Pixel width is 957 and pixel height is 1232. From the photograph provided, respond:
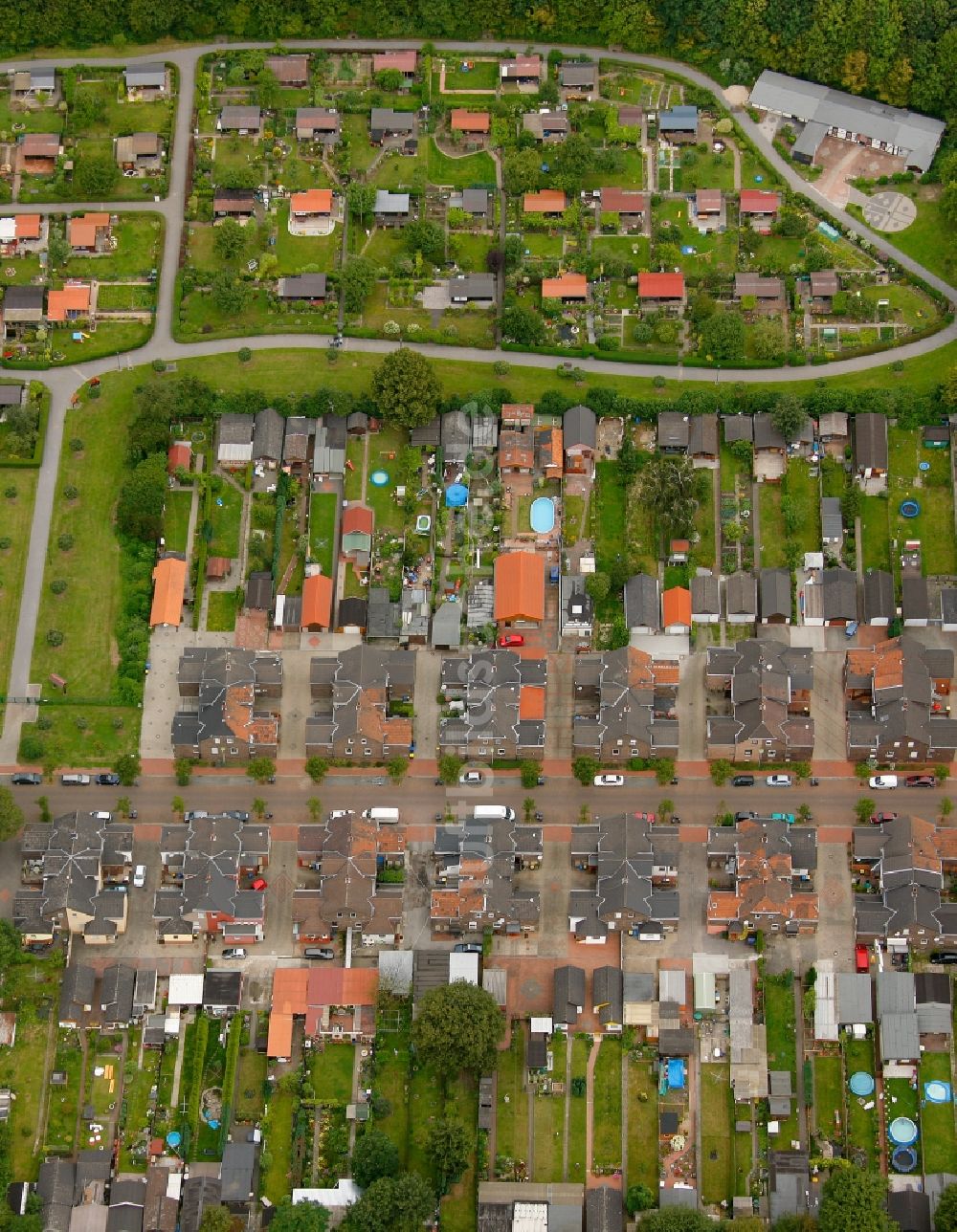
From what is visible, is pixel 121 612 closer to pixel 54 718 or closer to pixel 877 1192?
pixel 54 718

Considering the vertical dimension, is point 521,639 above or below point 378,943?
above

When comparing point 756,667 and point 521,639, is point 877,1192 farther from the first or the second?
point 521,639

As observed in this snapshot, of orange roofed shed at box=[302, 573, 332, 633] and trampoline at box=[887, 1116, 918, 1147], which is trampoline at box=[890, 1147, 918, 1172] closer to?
trampoline at box=[887, 1116, 918, 1147]

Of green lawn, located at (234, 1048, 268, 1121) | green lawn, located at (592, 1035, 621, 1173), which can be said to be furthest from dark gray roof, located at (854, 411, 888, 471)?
green lawn, located at (234, 1048, 268, 1121)

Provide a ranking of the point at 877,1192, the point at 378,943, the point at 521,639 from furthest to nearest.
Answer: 1. the point at 521,639
2. the point at 378,943
3. the point at 877,1192

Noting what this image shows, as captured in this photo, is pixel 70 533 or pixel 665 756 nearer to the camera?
pixel 665 756

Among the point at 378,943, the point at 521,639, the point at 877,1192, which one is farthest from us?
the point at 521,639

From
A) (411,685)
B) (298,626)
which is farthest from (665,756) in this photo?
(298,626)
